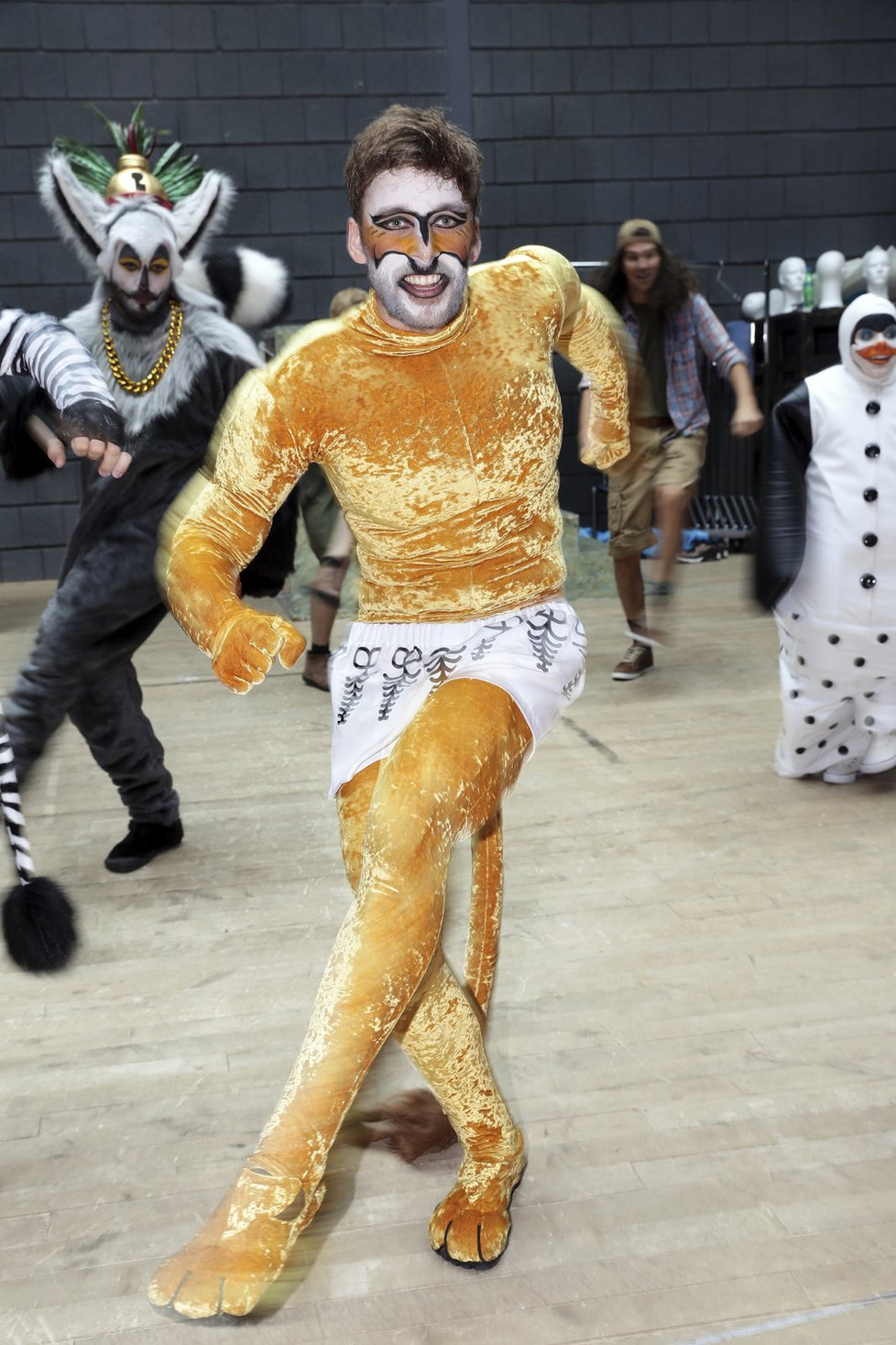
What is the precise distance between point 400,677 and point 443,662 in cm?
6

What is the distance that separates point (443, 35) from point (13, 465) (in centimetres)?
607

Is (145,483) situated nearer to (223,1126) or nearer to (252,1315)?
(223,1126)

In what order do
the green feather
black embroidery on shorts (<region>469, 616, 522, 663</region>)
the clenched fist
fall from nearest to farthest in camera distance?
the clenched fist
black embroidery on shorts (<region>469, 616, 522, 663</region>)
the green feather

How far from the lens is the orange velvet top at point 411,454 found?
5.62 ft

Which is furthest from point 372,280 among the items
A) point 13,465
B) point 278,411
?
point 13,465

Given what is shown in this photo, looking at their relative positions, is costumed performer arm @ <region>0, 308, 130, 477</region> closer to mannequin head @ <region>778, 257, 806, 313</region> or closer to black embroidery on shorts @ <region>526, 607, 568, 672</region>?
black embroidery on shorts @ <region>526, 607, 568, 672</region>

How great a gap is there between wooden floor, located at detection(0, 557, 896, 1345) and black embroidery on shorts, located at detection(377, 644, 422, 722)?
30.8 inches

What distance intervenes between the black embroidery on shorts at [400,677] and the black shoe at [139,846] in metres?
1.80

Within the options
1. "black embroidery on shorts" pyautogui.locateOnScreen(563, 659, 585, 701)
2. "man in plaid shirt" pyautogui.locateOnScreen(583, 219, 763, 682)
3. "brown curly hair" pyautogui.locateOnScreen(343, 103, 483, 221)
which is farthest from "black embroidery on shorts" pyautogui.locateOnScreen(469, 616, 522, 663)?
"man in plaid shirt" pyautogui.locateOnScreen(583, 219, 763, 682)

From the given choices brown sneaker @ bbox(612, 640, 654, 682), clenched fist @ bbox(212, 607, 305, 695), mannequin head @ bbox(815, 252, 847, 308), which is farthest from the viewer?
mannequin head @ bbox(815, 252, 847, 308)

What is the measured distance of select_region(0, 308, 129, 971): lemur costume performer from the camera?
196cm

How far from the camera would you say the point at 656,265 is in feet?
15.0

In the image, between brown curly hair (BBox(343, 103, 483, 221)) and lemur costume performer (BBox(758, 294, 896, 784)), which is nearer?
brown curly hair (BBox(343, 103, 483, 221))

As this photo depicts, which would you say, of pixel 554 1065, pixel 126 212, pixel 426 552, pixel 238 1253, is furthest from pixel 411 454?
pixel 126 212
